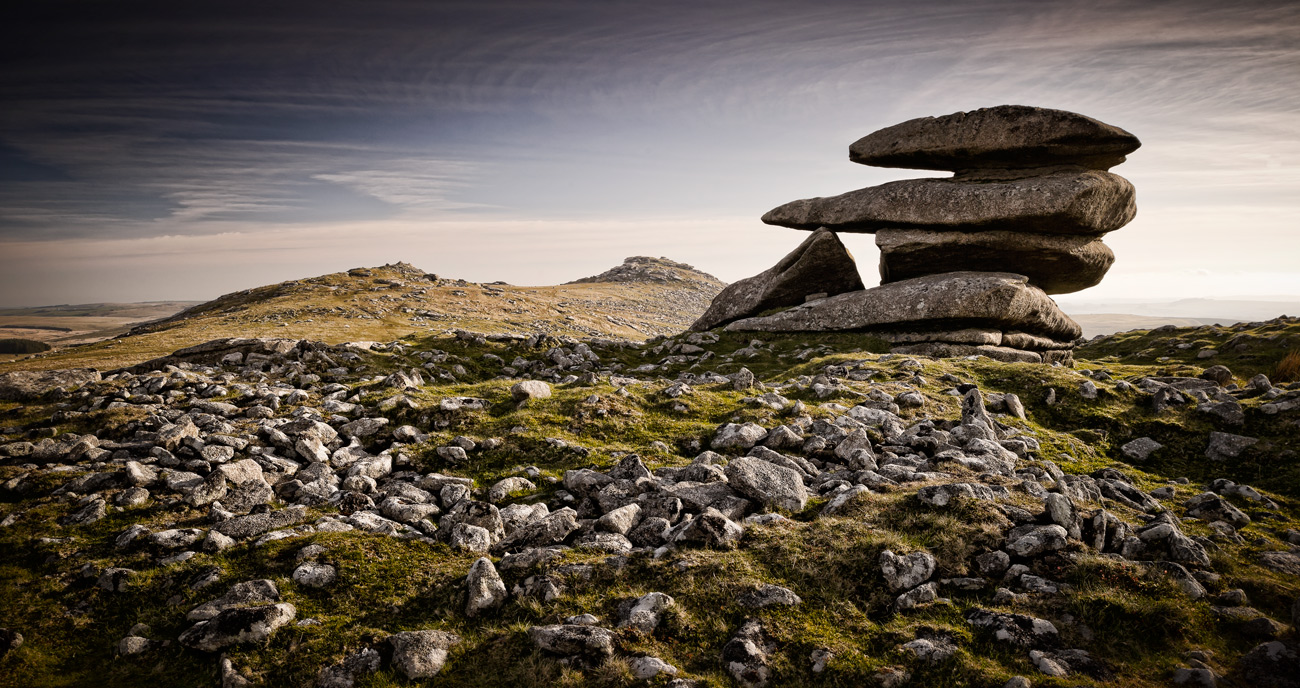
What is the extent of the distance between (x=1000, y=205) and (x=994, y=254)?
3089 mm

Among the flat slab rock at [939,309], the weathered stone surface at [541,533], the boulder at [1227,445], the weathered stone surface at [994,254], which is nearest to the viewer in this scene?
the weathered stone surface at [541,533]

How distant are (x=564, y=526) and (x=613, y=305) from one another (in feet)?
277

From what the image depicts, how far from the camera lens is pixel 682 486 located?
10188 millimetres

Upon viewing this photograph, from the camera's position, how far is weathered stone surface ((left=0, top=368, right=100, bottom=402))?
16.7 meters

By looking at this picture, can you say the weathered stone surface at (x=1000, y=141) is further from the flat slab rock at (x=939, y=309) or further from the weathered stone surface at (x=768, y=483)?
the weathered stone surface at (x=768, y=483)

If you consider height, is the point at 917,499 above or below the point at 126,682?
above

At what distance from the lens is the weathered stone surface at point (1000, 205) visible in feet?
101

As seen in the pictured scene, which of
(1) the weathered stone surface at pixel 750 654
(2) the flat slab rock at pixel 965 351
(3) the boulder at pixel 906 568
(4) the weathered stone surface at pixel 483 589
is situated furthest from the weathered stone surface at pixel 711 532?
(2) the flat slab rock at pixel 965 351

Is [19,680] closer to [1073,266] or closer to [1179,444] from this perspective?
[1179,444]

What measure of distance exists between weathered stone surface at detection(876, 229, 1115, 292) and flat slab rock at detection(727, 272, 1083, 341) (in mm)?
1986

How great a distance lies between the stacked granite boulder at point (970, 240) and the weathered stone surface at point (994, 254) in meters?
0.08

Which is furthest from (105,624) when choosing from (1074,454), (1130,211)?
(1130,211)

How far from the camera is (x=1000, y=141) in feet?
103

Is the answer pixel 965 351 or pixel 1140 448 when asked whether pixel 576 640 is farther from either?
pixel 965 351
